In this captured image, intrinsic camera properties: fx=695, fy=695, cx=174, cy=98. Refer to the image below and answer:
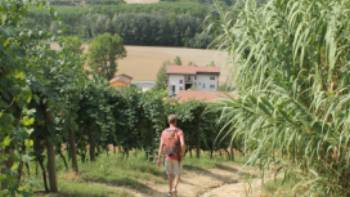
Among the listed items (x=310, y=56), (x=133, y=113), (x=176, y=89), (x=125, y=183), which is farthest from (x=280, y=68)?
(x=176, y=89)

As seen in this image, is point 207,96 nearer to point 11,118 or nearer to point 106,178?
point 106,178

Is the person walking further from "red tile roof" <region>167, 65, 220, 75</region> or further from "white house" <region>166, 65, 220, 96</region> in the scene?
"red tile roof" <region>167, 65, 220, 75</region>

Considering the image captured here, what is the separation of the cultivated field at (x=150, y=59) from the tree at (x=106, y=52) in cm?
138

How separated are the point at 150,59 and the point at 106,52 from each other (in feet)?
18.3

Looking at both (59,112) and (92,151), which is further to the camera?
(92,151)

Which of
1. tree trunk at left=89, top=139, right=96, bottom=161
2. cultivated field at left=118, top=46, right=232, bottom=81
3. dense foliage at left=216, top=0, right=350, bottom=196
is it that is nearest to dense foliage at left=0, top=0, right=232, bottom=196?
tree trunk at left=89, top=139, right=96, bottom=161

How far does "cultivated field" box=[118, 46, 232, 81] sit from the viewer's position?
8331 centimetres

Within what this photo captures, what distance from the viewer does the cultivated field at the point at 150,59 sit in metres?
83.3

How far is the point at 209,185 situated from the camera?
49.2ft

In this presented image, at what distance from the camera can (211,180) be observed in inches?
623

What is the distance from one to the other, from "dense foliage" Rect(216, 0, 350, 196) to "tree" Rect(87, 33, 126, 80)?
76206 millimetres

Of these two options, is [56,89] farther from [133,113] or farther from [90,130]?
[133,113]

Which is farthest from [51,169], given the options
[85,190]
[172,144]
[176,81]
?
[176,81]

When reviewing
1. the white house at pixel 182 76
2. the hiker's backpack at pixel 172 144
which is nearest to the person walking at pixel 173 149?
the hiker's backpack at pixel 172 144
